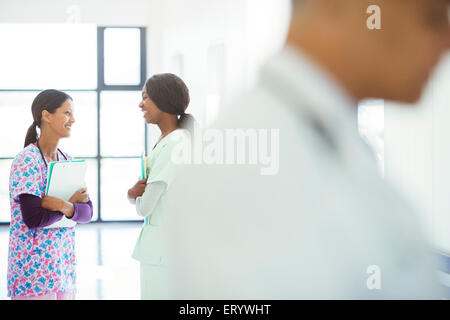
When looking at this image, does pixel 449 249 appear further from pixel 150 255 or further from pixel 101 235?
pixel 101 235

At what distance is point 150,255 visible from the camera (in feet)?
3.19

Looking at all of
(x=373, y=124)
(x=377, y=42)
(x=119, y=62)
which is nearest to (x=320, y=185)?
(x=373, y=124)

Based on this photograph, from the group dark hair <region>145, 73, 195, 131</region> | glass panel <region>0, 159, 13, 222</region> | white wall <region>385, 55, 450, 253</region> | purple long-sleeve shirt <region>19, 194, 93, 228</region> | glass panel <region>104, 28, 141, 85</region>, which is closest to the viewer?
white wall <region>385, 55, 450, 253</region>

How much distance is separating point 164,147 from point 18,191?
39cm

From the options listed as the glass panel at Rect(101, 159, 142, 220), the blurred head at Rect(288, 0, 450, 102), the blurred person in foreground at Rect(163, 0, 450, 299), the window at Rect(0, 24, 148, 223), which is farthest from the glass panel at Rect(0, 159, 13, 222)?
the blurred head at Rect(288, 0, 450, 102)

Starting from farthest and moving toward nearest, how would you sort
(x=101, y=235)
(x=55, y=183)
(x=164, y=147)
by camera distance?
(x=101, y=235)
(x=55, y=183)
(x=164, y=147)

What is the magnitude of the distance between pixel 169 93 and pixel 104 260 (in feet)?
8.46

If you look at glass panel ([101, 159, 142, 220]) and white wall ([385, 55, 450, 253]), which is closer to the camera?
white wall ([385, 55, 450, 253])

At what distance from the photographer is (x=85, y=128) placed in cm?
462

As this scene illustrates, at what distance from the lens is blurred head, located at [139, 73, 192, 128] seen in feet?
3.09

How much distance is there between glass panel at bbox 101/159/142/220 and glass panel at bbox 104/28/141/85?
2.62 feet

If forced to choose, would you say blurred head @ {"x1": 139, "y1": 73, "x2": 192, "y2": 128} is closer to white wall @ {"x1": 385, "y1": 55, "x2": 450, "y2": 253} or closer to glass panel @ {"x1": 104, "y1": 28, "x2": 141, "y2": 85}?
white wall @ {"x1": 385, "y1": 55, "x2": 450, "y2": 253}
